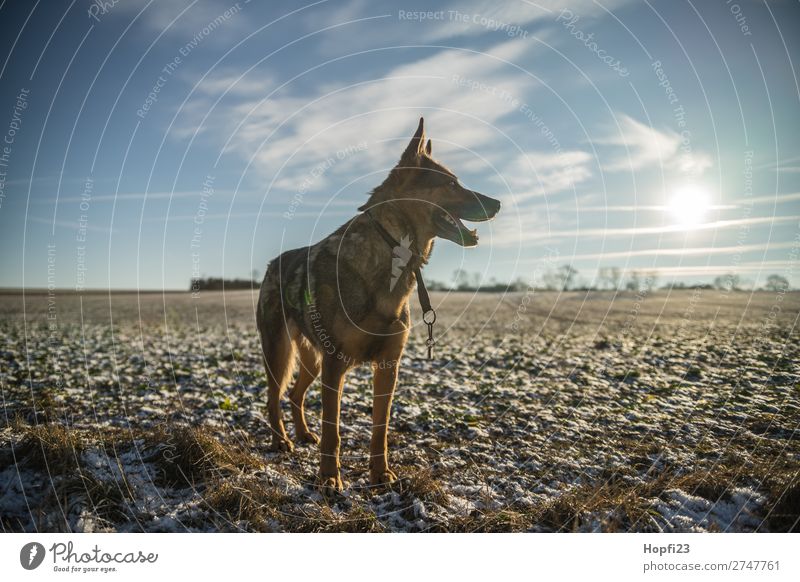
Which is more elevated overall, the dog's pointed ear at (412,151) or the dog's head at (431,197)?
the dog's pointed ear at (412,151)

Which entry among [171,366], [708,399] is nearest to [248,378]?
[171,366]

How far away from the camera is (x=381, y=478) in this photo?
541 cm

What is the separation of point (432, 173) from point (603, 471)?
181 inches

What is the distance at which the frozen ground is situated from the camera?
14.9 feet

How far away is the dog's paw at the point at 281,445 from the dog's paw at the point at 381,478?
1.65m

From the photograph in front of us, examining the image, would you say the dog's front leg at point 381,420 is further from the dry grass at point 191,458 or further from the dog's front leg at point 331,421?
the dry grass at point 191,458

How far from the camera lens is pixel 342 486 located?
525cm

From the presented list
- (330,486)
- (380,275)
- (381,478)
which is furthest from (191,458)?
(380,275)

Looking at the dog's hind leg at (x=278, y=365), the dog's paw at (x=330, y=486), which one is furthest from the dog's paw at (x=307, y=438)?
the dog's paw at (x=330, y=486)

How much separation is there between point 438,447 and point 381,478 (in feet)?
5.23

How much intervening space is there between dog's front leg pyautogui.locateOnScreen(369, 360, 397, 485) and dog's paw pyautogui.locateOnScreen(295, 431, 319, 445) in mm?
1783

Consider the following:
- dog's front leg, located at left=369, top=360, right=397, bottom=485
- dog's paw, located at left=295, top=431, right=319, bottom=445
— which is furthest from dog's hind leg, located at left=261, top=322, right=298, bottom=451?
dog's front leg, located at left=369, top=360, right=397, bottom=485

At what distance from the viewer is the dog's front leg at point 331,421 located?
5203 mm

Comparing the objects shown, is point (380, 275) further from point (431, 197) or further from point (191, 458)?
point (191, 458)
